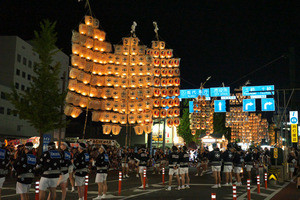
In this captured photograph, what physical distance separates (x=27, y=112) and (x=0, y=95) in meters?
17.7

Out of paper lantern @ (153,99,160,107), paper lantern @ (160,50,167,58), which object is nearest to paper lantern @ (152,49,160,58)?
paper lantern @ (160,50,167,58)

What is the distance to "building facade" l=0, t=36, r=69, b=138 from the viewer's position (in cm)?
4150

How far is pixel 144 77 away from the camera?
3556 centimetres

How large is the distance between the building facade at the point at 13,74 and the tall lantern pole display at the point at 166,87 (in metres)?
19.2

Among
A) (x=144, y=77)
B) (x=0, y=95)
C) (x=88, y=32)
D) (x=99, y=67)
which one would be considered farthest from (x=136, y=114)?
(x=0, y=95)

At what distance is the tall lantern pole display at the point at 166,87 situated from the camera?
36562mm

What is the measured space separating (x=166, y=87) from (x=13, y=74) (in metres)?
23.3

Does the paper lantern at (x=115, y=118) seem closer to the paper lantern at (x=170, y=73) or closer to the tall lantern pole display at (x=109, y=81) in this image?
the tall lantern pole display at (x=109, y=81)

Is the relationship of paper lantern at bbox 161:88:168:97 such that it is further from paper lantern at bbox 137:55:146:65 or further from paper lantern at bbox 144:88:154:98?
paper lantern at bbox 137:55:146:65

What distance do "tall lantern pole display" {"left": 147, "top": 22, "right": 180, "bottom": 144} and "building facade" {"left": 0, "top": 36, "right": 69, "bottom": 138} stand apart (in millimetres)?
19206

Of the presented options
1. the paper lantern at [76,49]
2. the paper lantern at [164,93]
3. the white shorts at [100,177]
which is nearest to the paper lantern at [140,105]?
the paper lantern at [164,93]

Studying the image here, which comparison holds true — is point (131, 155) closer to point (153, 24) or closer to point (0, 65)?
point (153, 24)

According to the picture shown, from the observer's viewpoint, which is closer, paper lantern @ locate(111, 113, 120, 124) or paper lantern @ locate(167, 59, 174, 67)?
paper lantern @ locate(111, 113, 120, 124)

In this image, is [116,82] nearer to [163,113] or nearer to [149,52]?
[149,52]
